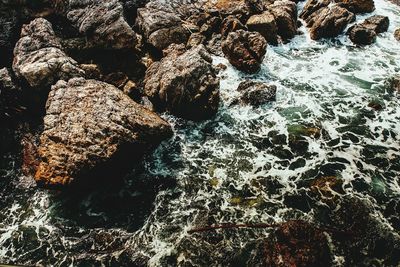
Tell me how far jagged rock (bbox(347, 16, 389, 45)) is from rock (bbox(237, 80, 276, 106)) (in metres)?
6.54

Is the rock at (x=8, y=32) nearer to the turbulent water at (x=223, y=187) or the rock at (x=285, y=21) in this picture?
the turbulent water at (x=223, y=187)

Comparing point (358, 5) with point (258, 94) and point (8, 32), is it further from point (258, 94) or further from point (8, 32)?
point (8, 32)

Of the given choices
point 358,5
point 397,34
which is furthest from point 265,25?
point 397,34

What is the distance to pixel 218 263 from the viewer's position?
785 centimetres

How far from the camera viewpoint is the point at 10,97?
11703mm

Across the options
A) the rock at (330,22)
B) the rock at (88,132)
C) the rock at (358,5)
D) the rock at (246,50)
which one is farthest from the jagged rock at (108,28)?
the rock at (358,5)

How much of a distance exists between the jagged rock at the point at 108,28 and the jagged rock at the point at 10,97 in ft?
12.7

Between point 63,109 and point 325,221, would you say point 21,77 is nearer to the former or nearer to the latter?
point 63,109

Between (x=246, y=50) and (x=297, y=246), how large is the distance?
914 centimetres

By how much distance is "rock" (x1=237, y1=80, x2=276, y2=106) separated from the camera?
1260 centimetres

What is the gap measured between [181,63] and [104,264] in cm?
728

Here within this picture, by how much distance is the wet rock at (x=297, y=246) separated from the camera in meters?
7.48

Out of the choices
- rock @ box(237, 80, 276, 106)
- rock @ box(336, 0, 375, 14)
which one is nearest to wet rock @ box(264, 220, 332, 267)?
rock @ box(237, 80, 276, 106)

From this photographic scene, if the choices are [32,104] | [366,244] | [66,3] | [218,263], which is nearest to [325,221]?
[366,244]
